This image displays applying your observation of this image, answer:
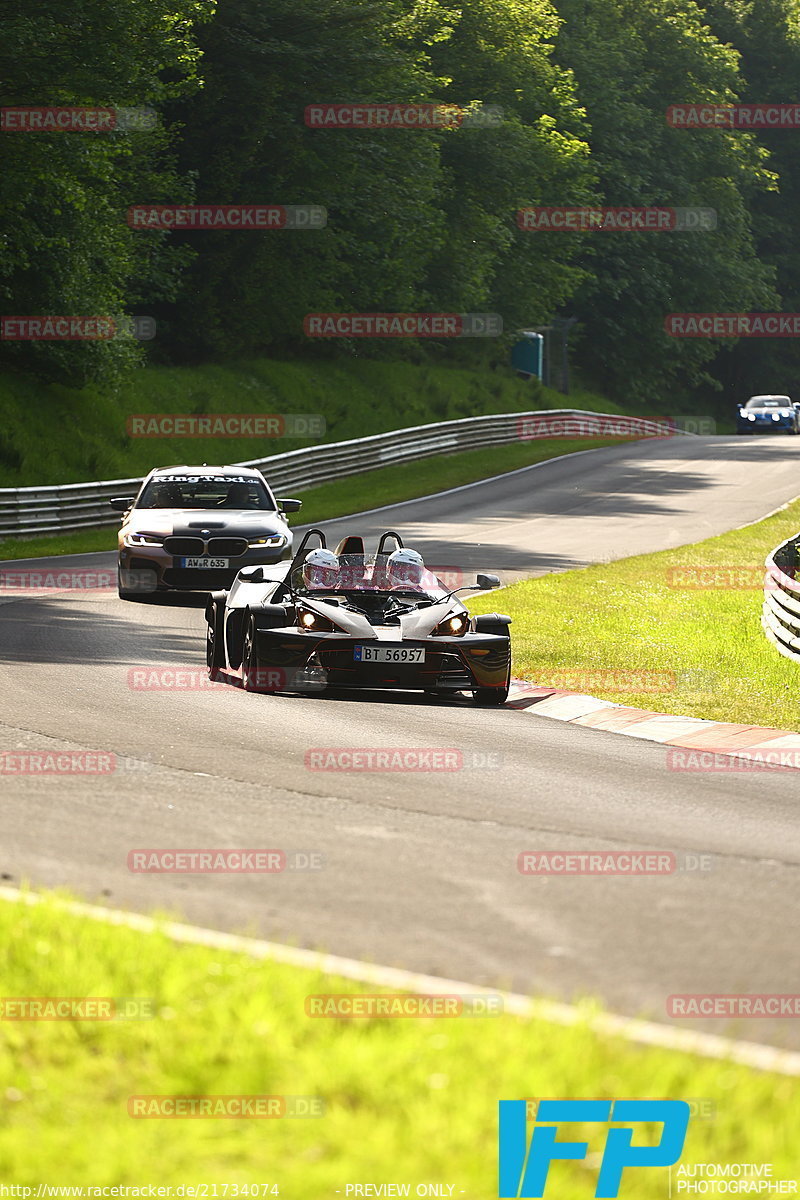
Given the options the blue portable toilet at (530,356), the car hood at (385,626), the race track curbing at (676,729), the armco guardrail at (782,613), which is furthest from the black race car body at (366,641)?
the blue portable toilet at (530,356)

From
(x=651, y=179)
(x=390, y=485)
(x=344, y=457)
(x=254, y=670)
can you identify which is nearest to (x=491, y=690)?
(x=254, y=670)

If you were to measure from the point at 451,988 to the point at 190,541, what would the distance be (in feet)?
52.6

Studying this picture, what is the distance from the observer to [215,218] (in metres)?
46.6

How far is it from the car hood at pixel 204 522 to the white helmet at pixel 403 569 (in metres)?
6.42

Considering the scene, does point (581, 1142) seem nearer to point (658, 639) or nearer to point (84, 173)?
point (658, 639)

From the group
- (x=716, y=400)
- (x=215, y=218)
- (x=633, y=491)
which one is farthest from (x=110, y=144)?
(x=716, y=400)

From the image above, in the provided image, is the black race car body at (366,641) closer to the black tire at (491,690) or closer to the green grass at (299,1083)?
the black tire at (491,690)

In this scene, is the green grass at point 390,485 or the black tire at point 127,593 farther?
the green grass at point 390,485

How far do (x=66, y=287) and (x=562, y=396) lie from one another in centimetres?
3248

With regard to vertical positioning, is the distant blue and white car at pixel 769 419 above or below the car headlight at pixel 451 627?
above

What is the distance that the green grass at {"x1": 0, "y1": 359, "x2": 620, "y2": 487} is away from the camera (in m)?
37.1

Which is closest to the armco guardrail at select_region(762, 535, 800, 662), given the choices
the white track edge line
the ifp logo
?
the white track edge line

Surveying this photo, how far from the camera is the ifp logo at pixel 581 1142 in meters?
3.87

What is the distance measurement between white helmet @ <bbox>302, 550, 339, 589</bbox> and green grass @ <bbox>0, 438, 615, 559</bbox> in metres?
15.0
